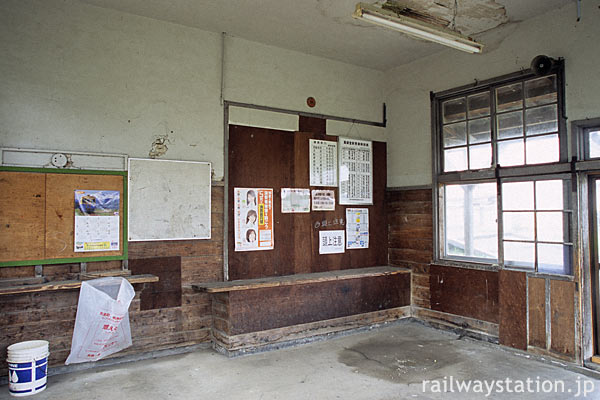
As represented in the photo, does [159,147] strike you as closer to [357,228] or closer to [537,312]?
[357,228]

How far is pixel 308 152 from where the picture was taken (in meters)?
5.12

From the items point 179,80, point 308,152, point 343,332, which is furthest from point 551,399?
point 179,80

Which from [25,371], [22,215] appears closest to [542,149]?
[22,215]

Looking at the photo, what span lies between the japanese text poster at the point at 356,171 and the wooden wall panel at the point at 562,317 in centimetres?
237

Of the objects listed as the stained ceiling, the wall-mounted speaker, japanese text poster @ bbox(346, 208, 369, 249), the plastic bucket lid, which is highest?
the stained ceiling

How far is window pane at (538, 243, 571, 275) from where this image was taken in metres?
3.94

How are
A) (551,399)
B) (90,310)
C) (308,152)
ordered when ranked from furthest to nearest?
(308,152), (90,310), (551,399)

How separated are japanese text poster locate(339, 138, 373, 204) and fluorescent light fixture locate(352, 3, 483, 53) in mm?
2051

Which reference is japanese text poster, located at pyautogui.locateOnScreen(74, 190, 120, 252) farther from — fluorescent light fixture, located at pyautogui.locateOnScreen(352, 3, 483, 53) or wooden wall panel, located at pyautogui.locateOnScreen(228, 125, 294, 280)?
fluorescent light fixture, located at pyautogui.locateOnScreen(352, 3, 483, 53)

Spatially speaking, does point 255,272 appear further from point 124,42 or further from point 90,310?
point 124,42

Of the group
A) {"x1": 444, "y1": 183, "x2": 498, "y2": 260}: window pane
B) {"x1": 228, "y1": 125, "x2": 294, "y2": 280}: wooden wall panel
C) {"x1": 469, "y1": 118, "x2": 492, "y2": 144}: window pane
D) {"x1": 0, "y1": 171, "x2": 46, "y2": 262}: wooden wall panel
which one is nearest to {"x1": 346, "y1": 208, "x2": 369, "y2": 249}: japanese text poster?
{"x1": 228, "y1": 125, "x2": 294, "y2": 280}: wooden wall panel

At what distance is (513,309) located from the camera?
14.0 feet

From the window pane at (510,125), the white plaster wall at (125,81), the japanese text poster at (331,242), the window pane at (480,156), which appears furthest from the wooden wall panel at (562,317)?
the white plaster wall at (125,81)

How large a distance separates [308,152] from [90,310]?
9.44ft
